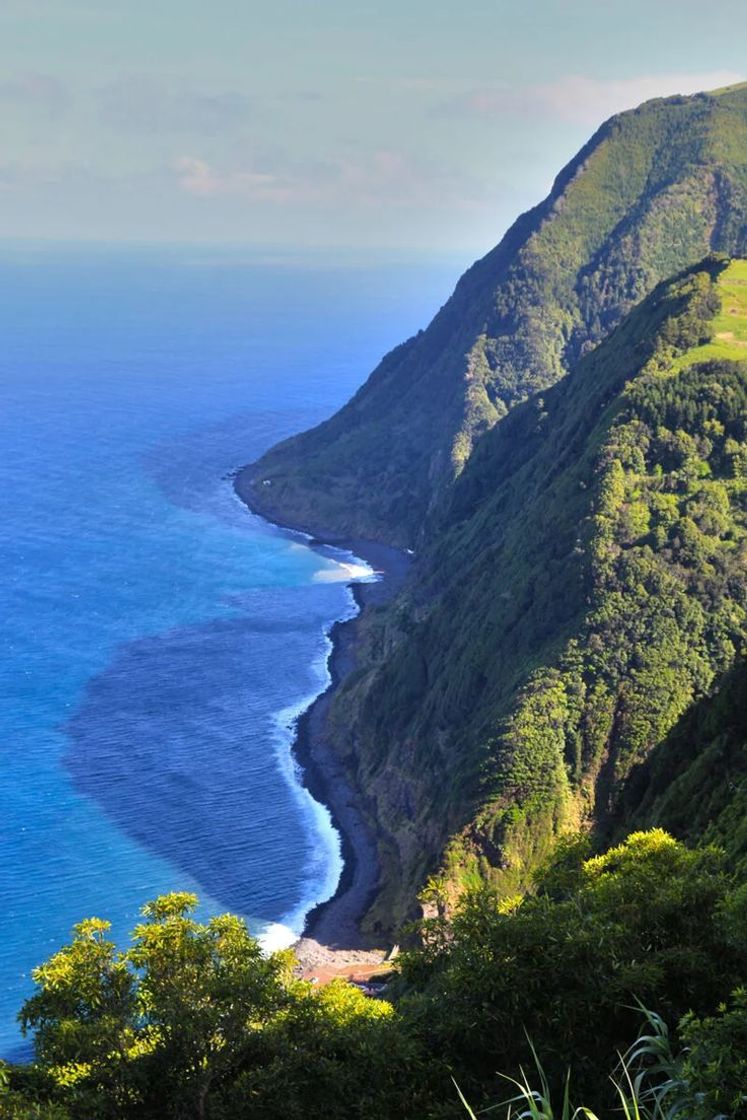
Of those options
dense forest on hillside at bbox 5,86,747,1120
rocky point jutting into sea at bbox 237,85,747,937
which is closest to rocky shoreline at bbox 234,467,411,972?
rocky point jutting into sea at bbox 237,85,747,937

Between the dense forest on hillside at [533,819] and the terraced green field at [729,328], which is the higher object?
the terraced green field at [729,328]

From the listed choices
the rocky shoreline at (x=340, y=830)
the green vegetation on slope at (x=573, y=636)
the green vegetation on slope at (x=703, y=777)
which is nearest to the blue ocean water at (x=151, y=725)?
the rocky shoreline at (x=340, y=830)

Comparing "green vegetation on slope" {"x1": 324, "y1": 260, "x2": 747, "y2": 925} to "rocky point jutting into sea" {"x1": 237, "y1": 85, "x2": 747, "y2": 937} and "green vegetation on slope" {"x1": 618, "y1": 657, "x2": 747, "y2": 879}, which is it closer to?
"rocky point jutting into sea" {"x1": 237, "y1": 85, "x2": 747, "y2": 937}

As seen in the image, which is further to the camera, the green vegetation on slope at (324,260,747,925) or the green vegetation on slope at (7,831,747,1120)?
the green vegetation on slope at (324,260,747,925)

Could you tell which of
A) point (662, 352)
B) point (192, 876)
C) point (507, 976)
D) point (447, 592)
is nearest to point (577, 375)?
point (662, 352)

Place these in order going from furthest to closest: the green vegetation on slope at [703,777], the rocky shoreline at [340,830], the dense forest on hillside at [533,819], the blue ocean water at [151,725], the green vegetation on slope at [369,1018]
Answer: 1. the blue ocean water at [151,725]
2. the rocky shoreline at [340,830]
3. the green vegetation on slope at [703,777]
4. the dense forest on hillside at [533,819]
5. the green vegetation on slope at [369,1018]

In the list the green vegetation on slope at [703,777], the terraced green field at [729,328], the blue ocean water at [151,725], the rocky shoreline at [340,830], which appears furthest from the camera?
the terraced green field at [729,328]

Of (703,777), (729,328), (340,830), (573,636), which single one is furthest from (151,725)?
(729,328)

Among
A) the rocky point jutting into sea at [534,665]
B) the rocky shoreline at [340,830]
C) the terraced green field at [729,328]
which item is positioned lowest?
the rocky shoreline at [340,830]

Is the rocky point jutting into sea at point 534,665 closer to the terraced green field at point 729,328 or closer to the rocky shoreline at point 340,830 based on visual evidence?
the rocky shoreline at point 340,830
